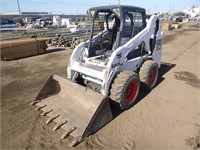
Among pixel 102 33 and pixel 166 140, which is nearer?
pixel 166 140

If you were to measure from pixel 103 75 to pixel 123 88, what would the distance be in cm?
54

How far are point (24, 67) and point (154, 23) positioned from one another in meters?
5.90

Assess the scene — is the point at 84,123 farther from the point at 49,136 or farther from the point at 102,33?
the point at 102,33

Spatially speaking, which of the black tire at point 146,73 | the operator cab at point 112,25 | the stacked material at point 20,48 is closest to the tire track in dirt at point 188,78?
the black tire at point 146,73

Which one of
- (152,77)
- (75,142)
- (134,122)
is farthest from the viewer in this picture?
(152,77)

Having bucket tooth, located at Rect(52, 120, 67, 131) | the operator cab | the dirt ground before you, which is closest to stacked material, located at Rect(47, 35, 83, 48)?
the dirt ground

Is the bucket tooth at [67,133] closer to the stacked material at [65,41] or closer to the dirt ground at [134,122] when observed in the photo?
the dirt ground at [134,122]

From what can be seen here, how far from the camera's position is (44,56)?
10.4 m

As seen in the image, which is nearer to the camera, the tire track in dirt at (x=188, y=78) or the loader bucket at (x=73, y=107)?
the loader bucket at (x=73, y=107)

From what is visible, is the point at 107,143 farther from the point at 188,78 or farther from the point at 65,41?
the point at 65,41

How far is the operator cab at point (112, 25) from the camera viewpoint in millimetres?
4609

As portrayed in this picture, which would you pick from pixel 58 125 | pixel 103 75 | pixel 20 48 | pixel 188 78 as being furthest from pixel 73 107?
pixel 20 48

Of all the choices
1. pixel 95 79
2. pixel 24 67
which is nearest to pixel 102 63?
pixel 95 79

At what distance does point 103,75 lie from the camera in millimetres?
4125
